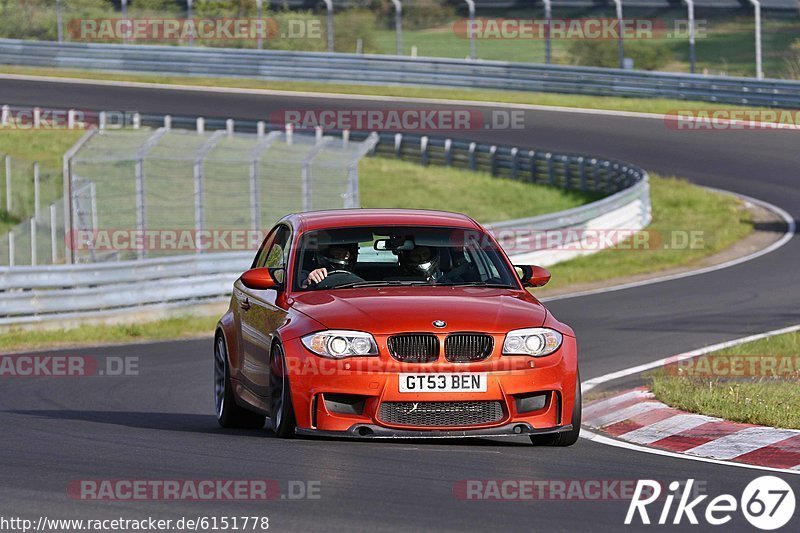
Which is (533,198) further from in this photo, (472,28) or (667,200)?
(472,28)

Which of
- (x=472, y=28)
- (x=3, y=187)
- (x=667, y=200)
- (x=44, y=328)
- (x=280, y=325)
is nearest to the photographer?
(x=280, y=325)

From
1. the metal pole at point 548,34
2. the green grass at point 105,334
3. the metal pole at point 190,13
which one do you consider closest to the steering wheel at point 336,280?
the green grass at point 105,334

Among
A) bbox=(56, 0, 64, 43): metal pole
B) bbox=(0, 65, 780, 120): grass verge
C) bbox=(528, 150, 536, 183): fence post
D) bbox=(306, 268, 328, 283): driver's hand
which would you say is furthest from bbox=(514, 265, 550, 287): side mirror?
bbox=(56, 0, 64, 43): metal pole

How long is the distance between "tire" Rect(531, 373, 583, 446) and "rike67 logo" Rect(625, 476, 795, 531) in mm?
1311

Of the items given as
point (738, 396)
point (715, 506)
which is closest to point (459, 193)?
point (738, 396)

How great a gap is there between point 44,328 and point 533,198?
1593cm

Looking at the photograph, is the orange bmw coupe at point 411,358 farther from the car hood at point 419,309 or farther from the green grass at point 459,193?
the green grass at point 459,193

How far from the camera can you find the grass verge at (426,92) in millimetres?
40094

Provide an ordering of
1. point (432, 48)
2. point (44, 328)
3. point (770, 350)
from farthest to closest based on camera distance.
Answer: point (432, 48) < point (44, 328) < point (770, 350)

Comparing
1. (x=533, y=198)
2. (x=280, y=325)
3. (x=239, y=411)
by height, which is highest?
(x=280, y=325)

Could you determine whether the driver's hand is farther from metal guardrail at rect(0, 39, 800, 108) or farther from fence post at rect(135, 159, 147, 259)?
metal guardrail at rect(0, 39, 800, 108)

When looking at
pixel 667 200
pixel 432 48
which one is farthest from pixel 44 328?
pixel 432 48

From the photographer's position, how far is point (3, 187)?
2773 cm

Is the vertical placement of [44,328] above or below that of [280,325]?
below
